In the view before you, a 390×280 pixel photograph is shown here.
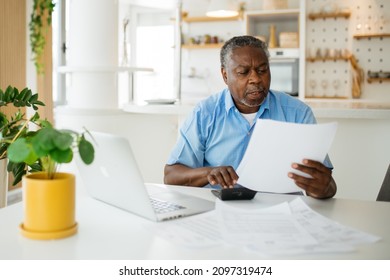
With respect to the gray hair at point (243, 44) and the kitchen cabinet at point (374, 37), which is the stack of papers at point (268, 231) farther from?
the kitchen cabinet at point (374, 37)

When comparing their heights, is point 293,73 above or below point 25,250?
above

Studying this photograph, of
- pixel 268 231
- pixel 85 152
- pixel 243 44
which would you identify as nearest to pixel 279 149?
pixel 268 231

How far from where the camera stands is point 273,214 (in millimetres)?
1116

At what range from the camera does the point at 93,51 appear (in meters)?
3.47

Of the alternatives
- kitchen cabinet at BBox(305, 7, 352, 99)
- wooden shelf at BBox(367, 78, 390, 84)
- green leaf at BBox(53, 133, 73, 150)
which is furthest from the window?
green leaf at BBox(53, 133, 73, 150)

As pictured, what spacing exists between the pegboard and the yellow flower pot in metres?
4.90

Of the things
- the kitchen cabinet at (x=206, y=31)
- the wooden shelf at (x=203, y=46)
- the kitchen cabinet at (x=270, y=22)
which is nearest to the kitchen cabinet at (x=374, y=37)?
the kitchen cabinet at (x=270, y=22)

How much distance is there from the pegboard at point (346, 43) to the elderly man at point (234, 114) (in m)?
3.84

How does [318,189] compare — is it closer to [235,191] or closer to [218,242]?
[235,191]

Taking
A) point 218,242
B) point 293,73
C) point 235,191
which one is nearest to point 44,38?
point 293,73

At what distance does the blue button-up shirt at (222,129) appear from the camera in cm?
181

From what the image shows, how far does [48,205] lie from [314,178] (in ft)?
2.40

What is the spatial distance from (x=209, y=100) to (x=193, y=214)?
834mm

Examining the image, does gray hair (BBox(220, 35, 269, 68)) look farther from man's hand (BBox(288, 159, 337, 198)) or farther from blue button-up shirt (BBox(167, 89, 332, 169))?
man's hand (BBox(288, 159, 337, 198))
